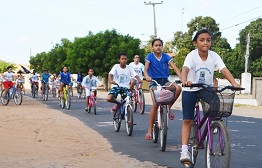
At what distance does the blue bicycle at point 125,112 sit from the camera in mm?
10586

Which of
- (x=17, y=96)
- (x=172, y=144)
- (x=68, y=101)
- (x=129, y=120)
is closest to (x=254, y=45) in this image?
(x=17, y=96)

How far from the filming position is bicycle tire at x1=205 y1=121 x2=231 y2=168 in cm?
536

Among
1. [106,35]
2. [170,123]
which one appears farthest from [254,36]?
[170,123]

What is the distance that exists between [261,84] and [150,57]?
69.4ft

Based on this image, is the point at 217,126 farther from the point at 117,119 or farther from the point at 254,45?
the point at 254,45

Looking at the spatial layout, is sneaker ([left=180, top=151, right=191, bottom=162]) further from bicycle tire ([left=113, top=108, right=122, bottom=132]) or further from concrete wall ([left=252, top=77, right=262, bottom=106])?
concrete wall ([left=252, top=77, right=262, bottom=106])

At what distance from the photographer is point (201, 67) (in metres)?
6.05

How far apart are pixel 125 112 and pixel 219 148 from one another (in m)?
5.49

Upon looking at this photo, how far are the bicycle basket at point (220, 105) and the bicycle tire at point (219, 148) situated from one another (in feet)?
0.37

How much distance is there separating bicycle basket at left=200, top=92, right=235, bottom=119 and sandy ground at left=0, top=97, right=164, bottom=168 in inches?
64.3

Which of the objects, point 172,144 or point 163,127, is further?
point 172,144

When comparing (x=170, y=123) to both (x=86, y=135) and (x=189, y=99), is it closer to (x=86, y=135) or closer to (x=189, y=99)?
(x=86, y=135)

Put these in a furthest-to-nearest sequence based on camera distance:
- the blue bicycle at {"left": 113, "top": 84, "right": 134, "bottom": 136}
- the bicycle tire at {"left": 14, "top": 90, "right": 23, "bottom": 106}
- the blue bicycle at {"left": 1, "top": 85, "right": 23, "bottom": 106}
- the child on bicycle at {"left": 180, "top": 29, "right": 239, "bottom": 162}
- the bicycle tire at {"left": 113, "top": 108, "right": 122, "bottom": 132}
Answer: the blue bicycle at {"left": 1, "top": 85, "right": 23, "bottom": 106}, the bicycle tire at {"left": 14, "top": 90, "right": 23, "bottom": 106}, the bicycle tire at {"left": 113, "top": 108, "right": 122, "bottom": 132}, the blue bicycle at {"left": 113, "top": 84, "right": 134, "bottom": 136}, the child on bicycle at {"left": 180, "top": 29, "right": 239, "bottom": 162}

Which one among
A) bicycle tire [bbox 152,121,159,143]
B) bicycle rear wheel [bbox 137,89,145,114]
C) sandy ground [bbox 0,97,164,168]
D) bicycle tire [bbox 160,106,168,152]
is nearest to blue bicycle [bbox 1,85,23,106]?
bicycle rear wheel [bbox 137,89,145,114]
